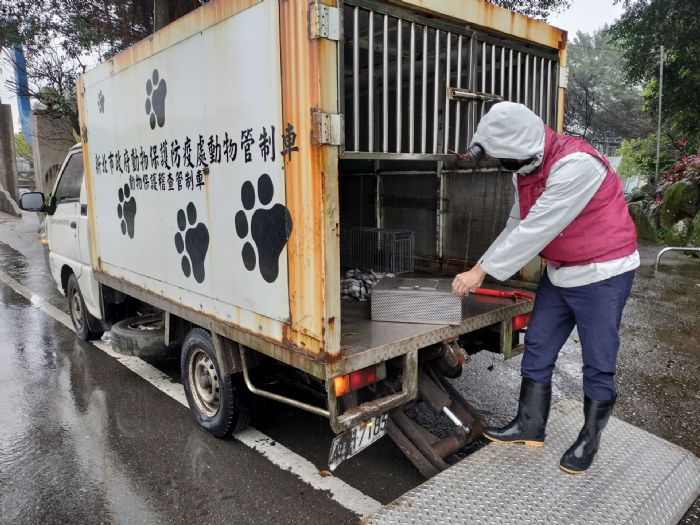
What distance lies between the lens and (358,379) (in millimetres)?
2697

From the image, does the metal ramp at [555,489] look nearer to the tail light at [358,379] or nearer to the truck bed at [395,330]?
the tail light at [358,379]

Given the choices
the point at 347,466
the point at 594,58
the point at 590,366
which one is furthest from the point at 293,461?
the point at 594,58

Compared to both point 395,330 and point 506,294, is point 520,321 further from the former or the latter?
point 395,330

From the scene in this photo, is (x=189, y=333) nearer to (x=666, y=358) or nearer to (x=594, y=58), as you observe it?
(x=666, y=358)

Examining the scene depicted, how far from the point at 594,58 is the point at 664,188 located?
45.3 m

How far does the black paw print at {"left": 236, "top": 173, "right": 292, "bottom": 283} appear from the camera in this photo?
8.89ft

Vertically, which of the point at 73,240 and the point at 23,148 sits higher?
the point at 23,148

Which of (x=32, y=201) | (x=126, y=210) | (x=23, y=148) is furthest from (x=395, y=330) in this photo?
(x=23, y=148)

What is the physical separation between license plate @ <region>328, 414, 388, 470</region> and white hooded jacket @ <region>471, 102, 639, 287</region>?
97cm

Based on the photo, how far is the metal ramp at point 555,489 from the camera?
2506 mm

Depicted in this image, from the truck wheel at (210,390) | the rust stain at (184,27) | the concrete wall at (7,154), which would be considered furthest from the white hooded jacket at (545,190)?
the concrete wall at (7,154)

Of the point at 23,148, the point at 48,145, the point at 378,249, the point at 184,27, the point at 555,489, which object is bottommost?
the point at 555,489

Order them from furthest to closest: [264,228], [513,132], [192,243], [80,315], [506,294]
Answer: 1. [80,315]
2. [506,294]
3. [192,243]
4. [264,228]
5. [513,132]

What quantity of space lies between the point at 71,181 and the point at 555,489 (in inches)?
208
